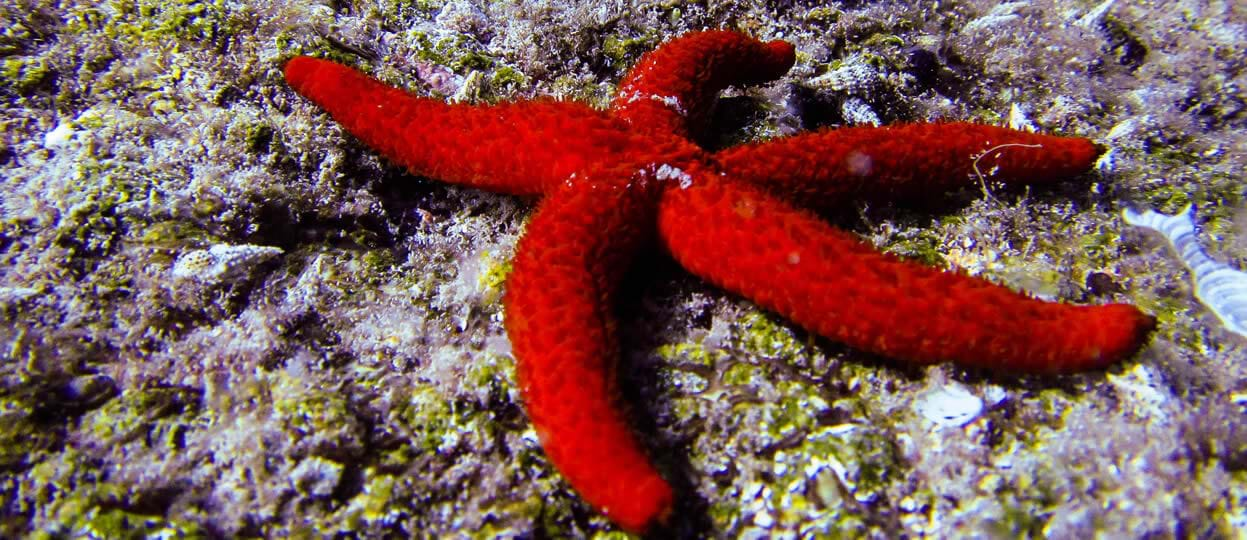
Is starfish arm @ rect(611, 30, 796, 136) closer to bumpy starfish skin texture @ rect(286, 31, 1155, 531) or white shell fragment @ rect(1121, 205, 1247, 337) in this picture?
bumpy starfish skin texture @ rect(286, 31, 1155, 531)

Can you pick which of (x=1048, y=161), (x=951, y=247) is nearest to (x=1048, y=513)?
(x=951, y=247)

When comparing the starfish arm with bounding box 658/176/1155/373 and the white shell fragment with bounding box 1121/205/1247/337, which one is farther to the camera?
the white shell fragment with bounding box 1121/205/1247/337

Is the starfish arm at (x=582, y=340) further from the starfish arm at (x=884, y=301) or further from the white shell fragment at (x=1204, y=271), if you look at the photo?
the white shell fragment at (x=1204, y=271)

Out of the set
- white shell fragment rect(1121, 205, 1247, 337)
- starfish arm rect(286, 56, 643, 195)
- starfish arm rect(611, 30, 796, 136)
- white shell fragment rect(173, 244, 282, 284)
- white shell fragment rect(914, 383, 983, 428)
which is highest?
starfish arm rect(611, 30, 796, 136)

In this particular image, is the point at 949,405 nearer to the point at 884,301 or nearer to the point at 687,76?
the point at 884,301

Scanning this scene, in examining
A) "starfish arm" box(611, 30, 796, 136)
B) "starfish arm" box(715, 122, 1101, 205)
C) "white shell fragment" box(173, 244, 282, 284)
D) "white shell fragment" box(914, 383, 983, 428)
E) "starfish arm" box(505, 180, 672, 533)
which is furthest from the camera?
"starfish arm" box(611, 30, 796, 136)

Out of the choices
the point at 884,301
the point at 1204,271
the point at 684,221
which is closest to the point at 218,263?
the point at 684,221

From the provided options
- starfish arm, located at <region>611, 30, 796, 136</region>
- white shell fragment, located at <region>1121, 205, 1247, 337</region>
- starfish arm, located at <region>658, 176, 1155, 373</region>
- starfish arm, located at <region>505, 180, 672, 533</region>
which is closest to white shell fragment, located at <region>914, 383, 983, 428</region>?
starfish arm, located at <region>658, 176, 1155, 373</region>

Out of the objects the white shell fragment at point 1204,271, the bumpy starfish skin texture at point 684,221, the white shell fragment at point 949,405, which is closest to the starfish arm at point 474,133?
the bumpy starfish skin texture at point 684,221
